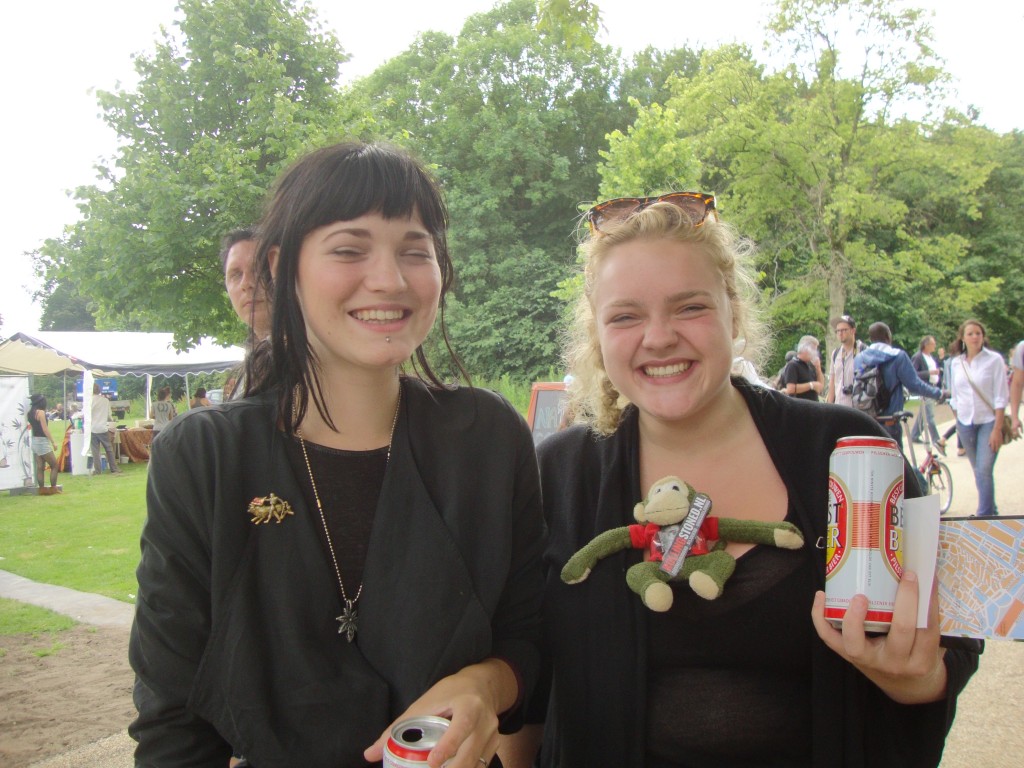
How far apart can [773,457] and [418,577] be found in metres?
0.94

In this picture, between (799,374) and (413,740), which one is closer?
(413,740)

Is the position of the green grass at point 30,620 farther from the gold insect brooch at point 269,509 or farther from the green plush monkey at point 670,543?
the green plush monkey at point 670,543

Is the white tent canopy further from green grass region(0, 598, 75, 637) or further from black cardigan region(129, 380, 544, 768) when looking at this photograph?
black cardigan region(129, 380, 544, 768)

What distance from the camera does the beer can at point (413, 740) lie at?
1.15m

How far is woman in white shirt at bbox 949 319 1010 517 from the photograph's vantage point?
688 cm

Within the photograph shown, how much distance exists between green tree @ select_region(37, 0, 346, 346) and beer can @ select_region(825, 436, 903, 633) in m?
10.1

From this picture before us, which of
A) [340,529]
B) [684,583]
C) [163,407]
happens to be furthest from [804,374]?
[163,407]

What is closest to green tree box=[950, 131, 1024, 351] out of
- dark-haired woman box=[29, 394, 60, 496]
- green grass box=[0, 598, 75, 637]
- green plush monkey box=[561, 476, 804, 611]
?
dark-haired woman box=[29, 394, 60, 496]

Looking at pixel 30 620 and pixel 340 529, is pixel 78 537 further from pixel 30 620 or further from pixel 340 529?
pixel 340 529

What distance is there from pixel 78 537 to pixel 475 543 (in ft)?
30.8

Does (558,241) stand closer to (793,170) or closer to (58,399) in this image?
(793,170)

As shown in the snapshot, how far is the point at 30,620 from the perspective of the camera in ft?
19.1

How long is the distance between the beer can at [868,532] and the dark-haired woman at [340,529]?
24.8 inches

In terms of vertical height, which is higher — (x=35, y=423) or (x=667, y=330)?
(x=667, y=330)
